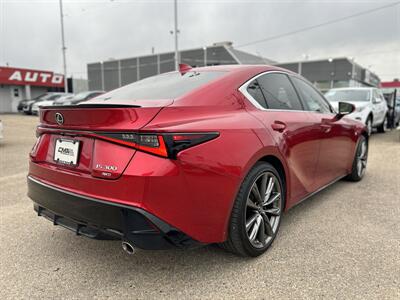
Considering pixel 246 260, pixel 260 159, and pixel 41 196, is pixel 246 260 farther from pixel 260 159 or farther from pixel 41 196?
pixel 41 196

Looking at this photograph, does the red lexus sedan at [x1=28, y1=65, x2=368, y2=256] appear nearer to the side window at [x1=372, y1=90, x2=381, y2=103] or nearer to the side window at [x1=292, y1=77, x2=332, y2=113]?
the side window at [x1=292, y1=77, x2=332, y2=113]

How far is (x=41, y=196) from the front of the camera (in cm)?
248

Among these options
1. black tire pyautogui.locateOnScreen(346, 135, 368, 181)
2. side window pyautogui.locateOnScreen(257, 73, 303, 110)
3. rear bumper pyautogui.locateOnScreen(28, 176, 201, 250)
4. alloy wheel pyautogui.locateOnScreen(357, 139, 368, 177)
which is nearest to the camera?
rear bumper pyautogui.locateOnScreen(28, 176, 201, 250)

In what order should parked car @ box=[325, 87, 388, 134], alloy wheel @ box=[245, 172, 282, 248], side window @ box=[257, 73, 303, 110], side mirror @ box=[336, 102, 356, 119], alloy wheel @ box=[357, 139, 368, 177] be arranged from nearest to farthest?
1. alloy wheel @ box=[245, 172, 282, 248]
2. side window @ box=[257, 73, 303, 110]
3. side mirror @ box=[336, 102, 356, 119]
4. alloy wheel @ box=[357, 139, 368, 177]
5. parked car @ box=[325, 87, 388, 134]

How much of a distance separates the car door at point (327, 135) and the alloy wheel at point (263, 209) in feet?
3.00

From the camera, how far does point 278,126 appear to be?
2850 mm

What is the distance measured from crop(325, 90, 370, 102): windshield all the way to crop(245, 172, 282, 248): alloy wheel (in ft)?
27.5

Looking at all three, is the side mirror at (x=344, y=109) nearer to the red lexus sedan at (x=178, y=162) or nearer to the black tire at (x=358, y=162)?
the black tire at (x=358, y=162)

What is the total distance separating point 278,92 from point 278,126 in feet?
1.61


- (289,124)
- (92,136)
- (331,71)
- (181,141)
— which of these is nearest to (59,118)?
(92,136)

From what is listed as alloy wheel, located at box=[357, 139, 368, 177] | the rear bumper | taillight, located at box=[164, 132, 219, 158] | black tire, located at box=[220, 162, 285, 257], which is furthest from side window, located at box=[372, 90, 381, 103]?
the rear bumper

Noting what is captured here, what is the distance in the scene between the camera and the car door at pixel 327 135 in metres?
3.62

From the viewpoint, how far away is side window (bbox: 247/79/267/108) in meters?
2.81

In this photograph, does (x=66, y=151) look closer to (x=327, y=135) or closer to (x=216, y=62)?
(x=327, y=135)
